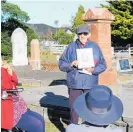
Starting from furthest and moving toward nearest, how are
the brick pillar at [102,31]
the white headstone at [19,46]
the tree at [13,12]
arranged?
the tree at [13,12], the white headstone at [19,46], the brick pillar at [102,31]

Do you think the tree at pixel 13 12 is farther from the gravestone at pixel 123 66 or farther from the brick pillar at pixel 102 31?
the brick pillar at pixel 102 31

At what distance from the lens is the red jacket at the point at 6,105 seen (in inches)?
180

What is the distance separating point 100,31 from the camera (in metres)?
9.80

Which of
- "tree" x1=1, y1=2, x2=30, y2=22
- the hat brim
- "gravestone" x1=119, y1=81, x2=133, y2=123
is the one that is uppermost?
"tree" x1=1, y1=2, x2=30, y2=22

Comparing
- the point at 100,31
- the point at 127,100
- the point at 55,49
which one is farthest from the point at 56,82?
the point at 55,49

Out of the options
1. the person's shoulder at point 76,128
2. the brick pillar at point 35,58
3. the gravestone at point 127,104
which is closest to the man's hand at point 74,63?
the gravestone at point 127,104

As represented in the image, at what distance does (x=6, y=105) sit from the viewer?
4.64m

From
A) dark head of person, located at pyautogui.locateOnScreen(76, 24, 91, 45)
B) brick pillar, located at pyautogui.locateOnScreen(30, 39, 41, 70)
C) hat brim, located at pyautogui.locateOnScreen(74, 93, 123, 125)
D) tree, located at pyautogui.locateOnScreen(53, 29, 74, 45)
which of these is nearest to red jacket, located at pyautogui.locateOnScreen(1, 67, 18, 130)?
dark head of person, located at pyautogui.locateOnScreen(76, 24, 91, 45)

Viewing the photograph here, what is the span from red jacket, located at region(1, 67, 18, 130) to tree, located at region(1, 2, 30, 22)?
3329 cm

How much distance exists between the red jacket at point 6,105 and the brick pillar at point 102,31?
5.03 meters

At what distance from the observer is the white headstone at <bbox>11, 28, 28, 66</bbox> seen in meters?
21.5

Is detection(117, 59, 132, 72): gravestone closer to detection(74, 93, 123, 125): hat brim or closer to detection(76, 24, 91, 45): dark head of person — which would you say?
detection(76, 24, 91, 45): dark head of person

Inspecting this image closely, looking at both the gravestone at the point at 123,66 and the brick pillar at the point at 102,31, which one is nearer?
the brick pillar at the point at 102,31

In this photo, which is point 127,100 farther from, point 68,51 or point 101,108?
point 101,108
